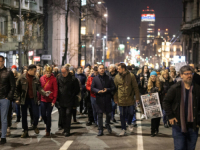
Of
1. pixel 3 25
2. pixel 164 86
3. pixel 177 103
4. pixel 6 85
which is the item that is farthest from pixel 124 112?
pixel 3 25

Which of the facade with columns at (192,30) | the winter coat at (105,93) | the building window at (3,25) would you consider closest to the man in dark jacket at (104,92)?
the winter coat at (105,93)

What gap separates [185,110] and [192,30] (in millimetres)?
51297

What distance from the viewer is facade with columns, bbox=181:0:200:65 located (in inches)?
1989

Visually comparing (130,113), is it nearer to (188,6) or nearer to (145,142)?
(145,142)

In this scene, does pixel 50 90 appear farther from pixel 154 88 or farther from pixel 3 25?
pixel 3 25

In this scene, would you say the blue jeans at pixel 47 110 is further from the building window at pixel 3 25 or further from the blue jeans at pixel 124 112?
the building window at pixel 3 25

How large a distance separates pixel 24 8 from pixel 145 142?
30.2 meters

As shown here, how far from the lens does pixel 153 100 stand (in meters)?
9.16

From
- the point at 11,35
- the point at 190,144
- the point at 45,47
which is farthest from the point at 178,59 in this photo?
the point at 190,144

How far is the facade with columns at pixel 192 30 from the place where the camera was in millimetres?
50509

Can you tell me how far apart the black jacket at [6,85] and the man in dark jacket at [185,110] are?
4425 mm

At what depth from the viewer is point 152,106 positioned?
9.09 meters

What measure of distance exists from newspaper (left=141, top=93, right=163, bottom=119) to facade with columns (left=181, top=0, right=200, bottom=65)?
132ft

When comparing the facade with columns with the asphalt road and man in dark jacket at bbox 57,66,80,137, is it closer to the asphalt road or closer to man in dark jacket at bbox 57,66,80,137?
the asphalt road
